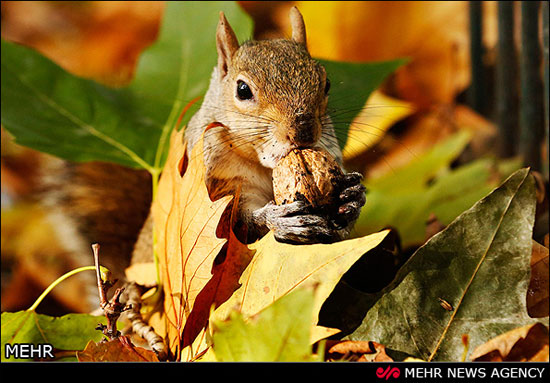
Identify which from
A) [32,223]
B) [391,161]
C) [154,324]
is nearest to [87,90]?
[154,324]

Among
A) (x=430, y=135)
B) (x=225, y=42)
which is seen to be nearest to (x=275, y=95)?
(x=225, y=42)

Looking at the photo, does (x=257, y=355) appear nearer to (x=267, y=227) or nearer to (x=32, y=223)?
(x=267, y=227)

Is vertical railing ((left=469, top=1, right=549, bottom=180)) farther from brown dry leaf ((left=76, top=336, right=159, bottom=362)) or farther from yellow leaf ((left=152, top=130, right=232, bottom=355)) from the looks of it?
brown dry leaf ((left=76, top=336, right=159, bottom=362))

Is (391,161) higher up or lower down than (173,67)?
lower down

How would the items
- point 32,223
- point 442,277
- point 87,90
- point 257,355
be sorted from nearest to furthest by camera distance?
point 257,355 < point 442,277 < point 87,90 < point 32,223

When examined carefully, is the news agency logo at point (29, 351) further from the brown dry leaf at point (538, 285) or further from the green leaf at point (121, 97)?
the brown dry leaf at point (538, 285)

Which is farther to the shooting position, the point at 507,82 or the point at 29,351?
the point at 507,82

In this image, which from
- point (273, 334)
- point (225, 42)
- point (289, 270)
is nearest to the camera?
point (273, 334)
